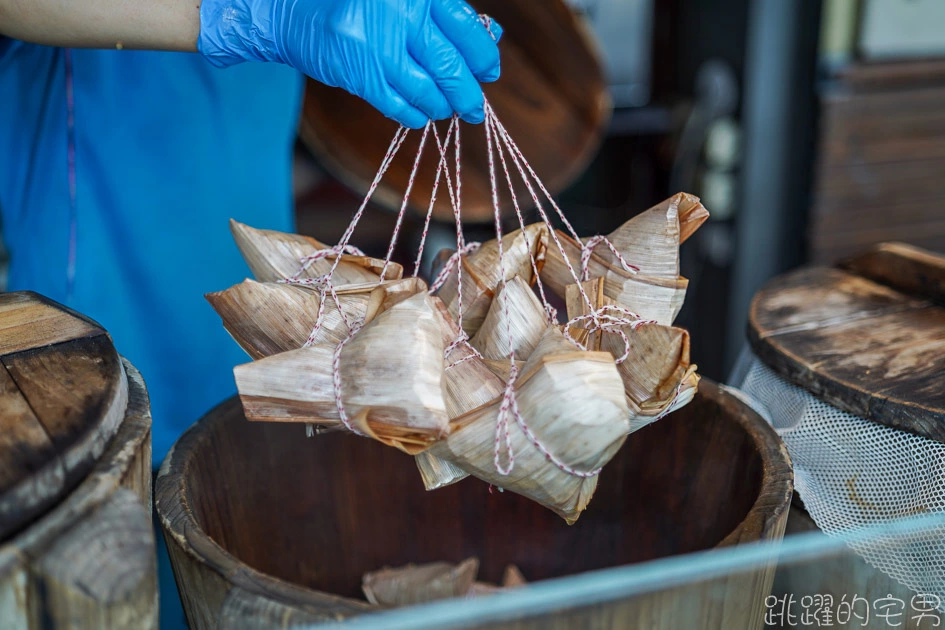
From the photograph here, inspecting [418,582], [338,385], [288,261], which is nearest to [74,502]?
[338,385]

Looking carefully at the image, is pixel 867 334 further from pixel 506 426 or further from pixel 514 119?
pixel 514 119

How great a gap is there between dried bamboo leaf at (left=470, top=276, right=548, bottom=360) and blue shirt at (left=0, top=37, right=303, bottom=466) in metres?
1.04

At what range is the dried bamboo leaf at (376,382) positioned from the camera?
3.17ft

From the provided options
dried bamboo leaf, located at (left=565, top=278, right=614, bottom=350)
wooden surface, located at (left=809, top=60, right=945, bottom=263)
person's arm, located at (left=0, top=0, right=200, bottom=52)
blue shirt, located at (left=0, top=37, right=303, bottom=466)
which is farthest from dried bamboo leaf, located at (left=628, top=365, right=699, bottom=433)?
wooden surface, located at (left=809, top=60, right=945, bottom=263)

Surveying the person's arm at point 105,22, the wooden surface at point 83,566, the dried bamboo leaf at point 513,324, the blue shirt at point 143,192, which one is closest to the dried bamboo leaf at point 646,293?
the dried bamboo leaf at point 513,324

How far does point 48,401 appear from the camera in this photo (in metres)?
0.94

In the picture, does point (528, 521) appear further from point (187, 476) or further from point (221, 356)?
point (221, 356)

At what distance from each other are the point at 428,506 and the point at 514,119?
155 cm

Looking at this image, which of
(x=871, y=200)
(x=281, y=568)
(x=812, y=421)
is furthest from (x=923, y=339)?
(x=871, y=200)

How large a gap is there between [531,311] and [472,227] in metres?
2.15

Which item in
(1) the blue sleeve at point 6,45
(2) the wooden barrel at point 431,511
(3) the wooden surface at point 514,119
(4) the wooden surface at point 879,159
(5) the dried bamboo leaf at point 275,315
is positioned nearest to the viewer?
(2) the wooden barrel at point 431,511

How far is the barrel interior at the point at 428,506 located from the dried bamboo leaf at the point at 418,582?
0.06 m

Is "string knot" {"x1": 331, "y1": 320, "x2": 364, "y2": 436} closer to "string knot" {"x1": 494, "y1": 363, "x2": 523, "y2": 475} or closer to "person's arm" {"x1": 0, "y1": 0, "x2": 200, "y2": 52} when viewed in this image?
"string knot" {"x1": 494, "y1": 363, "x2": 523, "y2": 475}

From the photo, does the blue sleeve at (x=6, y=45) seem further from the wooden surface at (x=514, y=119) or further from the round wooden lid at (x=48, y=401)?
the wooden surface at (x=514, y=119)
